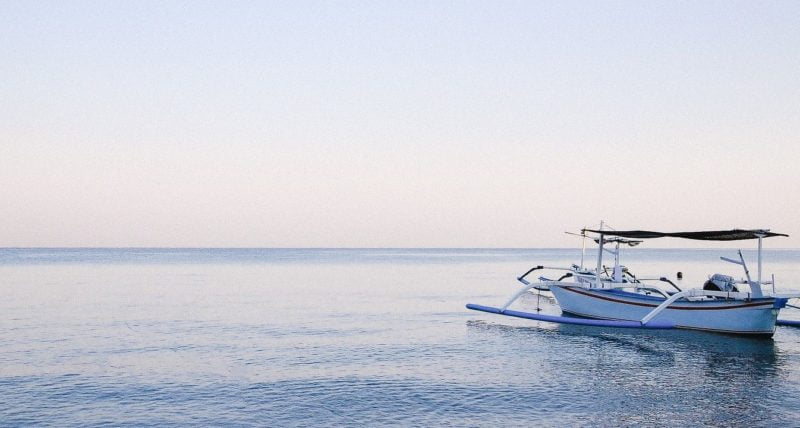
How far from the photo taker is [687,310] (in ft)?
103

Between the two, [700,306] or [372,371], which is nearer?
[372,371]

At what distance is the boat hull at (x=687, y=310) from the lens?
1154 inches

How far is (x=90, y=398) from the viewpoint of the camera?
17.5m

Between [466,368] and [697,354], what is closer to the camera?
[466,368]

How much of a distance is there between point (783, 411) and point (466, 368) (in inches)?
380

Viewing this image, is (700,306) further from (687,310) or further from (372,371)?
(372,371)

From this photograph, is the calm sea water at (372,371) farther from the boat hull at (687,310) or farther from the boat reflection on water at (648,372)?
the boat hull at (687,310)

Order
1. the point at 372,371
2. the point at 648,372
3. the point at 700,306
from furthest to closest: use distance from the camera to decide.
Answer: the point at 700,306
the point at 648,372
the point at 372,371

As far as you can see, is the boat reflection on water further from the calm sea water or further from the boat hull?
the boat hull

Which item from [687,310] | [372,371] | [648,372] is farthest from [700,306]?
[372,371]

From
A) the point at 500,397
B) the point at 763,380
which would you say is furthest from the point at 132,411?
the point at 763,380

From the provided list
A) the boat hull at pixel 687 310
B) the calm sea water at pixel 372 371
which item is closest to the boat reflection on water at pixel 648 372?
the calm sea water at pixel 372 371

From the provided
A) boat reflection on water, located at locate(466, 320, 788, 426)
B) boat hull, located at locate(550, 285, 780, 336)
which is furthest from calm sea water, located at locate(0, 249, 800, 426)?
boat hull, located at locate(550, 285, 780, 336)

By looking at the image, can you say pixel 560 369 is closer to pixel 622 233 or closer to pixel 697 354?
pixel 697 354
